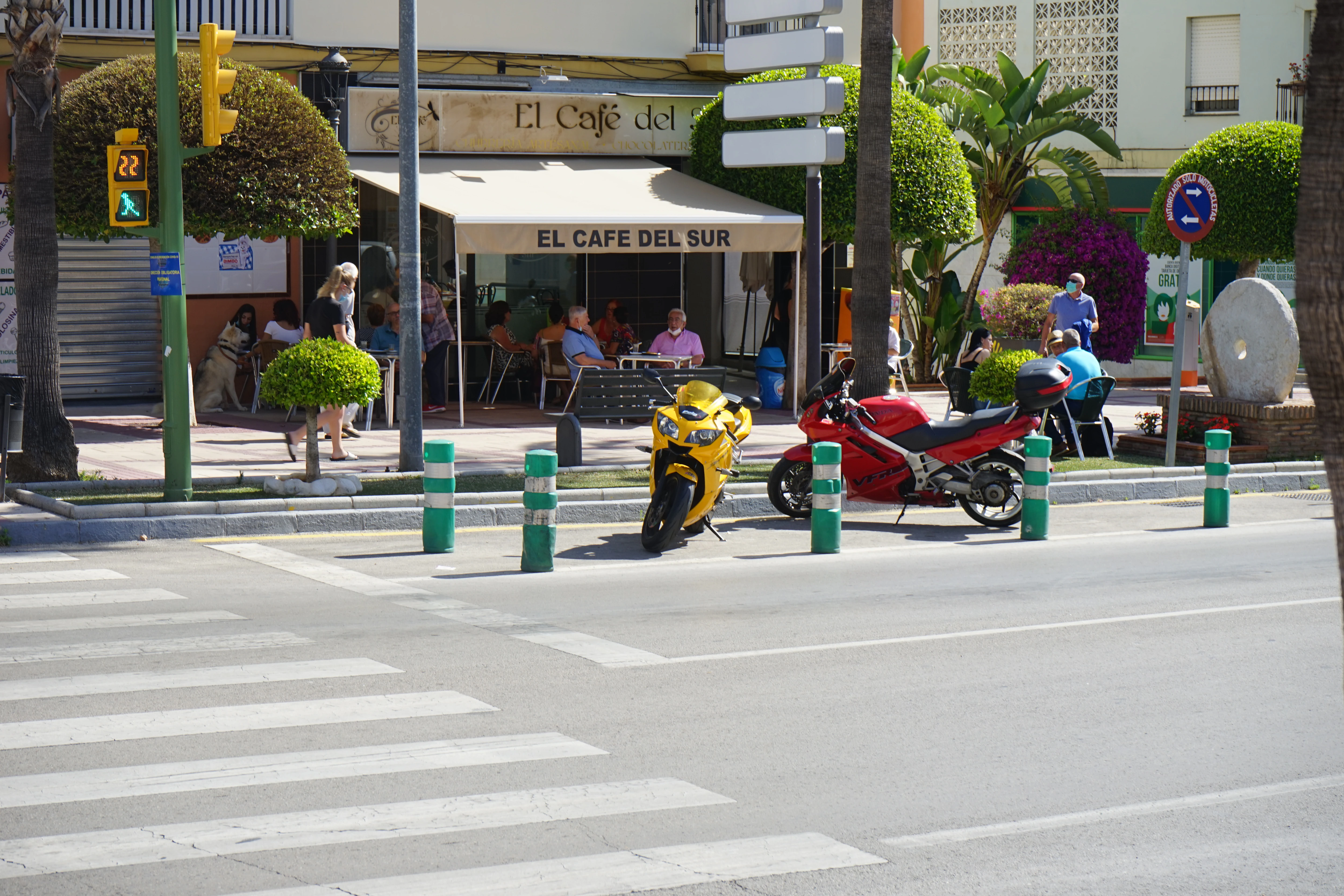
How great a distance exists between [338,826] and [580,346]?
13930mm

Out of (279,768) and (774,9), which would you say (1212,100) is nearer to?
(774,9)

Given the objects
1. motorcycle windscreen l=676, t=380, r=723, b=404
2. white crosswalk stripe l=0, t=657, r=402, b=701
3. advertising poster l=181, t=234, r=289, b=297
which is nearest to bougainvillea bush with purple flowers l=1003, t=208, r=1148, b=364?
advertising poster l=181, t=234, r=289, b=297

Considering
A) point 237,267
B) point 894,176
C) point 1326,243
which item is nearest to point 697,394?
point 1326,243

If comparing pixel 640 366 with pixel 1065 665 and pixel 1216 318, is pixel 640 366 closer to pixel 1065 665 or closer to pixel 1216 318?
pixel 1216 318

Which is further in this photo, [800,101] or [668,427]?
[800,101]

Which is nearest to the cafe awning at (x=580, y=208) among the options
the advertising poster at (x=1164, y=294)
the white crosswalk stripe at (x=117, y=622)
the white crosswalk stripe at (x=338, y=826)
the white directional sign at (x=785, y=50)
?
the white directional sign at (x=785, y=50)

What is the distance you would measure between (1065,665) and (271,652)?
13.0ft

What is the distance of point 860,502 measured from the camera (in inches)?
532

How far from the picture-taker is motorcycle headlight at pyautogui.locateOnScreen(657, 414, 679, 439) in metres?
11.4

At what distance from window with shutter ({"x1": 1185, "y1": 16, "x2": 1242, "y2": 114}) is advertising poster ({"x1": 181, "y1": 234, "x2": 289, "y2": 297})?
17424mm

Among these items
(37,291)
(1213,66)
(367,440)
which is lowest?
(367,440)

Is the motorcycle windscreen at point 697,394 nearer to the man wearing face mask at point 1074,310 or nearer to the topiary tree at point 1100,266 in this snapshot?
the man wearing face mask at point 1074,310

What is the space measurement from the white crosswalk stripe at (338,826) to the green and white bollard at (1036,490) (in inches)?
265

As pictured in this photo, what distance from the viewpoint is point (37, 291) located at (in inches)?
525
